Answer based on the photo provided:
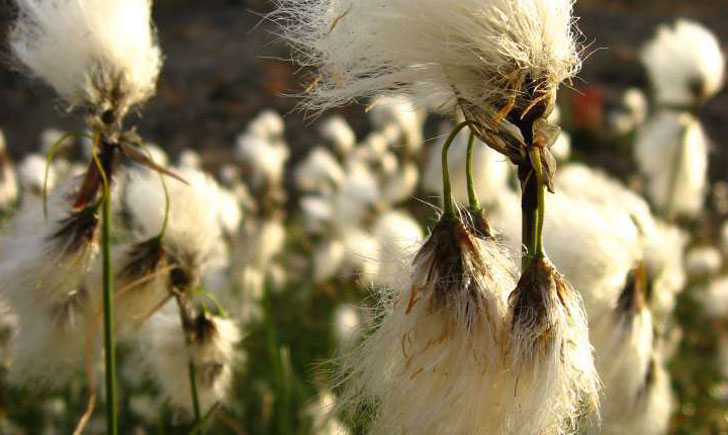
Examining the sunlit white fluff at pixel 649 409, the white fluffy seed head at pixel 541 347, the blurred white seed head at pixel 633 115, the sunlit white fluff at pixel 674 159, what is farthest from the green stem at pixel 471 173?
the blurred white seed head at pixel 633 115

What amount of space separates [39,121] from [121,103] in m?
8.22

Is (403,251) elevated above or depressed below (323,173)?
above

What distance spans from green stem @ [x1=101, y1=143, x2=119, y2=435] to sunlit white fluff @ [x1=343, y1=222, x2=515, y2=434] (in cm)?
47

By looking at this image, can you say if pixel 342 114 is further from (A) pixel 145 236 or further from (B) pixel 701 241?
(A) pixel 145 236

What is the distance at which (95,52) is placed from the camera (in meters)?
1.29

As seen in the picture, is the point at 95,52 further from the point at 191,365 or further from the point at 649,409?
the point at 649,409

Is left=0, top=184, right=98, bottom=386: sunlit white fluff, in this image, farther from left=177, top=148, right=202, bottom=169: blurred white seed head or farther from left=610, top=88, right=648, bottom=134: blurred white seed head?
left=610, top=88, right=648, bottom=134: blurred white seed head

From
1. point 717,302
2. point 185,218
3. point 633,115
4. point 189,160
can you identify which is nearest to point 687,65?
point 717,302

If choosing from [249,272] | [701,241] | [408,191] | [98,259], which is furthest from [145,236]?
[701,241]


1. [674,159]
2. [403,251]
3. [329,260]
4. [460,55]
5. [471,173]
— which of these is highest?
[460,55]

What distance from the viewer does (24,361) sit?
1.42 m

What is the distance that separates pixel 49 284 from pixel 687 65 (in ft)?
7.24

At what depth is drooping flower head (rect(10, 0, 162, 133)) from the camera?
1.29 metres

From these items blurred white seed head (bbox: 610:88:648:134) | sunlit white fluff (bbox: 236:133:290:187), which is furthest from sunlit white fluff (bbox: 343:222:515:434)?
blurred white seed head (bbox: 610:88:648:134)
